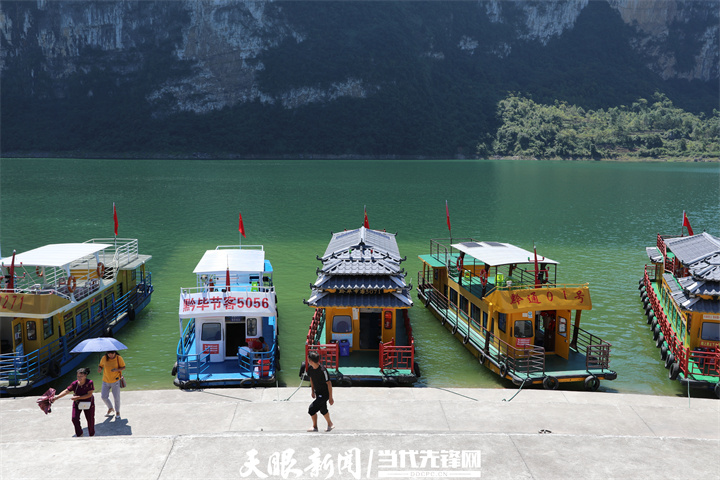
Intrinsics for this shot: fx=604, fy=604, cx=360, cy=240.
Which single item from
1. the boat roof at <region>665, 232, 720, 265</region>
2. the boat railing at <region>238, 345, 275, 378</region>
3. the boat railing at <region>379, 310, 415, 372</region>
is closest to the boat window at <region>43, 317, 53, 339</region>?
the boat railing at <region>238, 345, 275, 378</region>

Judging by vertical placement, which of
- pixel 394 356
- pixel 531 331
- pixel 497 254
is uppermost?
pixel 497 254

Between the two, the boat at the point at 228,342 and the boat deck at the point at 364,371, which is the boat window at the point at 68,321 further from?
the boat deck at the point at 364,371

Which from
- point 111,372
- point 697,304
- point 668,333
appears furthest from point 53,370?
point 668,333

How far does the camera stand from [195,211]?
232 feet

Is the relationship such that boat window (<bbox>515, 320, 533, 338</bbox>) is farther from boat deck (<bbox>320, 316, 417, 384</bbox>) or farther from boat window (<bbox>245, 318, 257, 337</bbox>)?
boat window (<bbox>245, 318, 257, 337</bbox>)

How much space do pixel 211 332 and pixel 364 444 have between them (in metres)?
10.7

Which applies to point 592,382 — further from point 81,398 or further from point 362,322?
point 81,398

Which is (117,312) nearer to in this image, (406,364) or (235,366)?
(235,366)

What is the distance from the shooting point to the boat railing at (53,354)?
1897 centimetres

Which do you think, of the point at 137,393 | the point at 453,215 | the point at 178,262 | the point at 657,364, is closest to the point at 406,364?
the point at 137,393

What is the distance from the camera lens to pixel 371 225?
199 ft

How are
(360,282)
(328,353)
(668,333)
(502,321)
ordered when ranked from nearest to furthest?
(328,353) → (360,282) → (502,321) → (668,333)

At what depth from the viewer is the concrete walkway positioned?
1054 centimetres

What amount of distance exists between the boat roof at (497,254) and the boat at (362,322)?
137 inches
